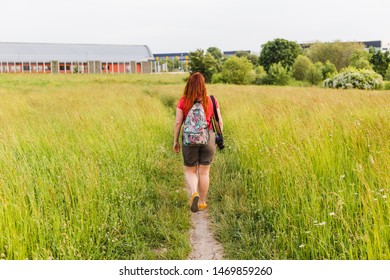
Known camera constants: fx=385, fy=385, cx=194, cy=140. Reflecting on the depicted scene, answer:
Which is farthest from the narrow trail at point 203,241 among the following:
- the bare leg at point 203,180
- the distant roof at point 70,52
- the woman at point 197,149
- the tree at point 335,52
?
the distant roof at point 70,52

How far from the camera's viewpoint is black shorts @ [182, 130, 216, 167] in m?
5.59

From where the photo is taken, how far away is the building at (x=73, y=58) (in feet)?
226

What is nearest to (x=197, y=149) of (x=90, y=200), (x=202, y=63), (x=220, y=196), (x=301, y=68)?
(x=220, y=196)

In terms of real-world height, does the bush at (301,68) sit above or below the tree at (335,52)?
below

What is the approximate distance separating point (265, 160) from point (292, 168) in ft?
3.33

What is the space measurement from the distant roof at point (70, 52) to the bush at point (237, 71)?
3566 cm

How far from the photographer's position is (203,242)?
15.1 ft

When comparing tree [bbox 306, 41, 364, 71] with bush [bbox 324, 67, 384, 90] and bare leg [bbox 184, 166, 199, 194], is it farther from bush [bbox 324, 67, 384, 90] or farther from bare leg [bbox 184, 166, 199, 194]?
bare leg [bbox 184, 166, 199, 194]

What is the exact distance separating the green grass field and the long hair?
115 cm

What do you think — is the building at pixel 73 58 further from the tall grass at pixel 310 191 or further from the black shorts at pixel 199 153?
the black shorts at pixel 199 153

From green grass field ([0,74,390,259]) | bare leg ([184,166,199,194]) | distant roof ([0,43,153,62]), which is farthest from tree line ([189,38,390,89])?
distant roof ([0,43,153,62])

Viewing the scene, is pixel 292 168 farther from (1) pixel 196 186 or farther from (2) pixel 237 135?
(2) pixel 237 135

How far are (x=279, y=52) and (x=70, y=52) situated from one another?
39053 millimetres

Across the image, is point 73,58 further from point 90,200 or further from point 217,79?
point 90,200
